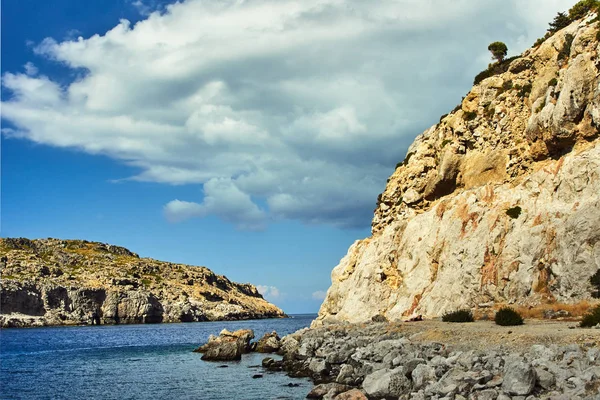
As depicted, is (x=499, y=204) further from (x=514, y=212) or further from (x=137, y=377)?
(x=137, y=377)

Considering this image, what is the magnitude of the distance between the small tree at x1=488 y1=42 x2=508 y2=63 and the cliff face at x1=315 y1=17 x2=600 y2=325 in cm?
643

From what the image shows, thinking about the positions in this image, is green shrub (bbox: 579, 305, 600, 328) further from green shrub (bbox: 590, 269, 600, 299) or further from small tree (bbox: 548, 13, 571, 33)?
small tree (bbox: 548, 13, 571, 33)

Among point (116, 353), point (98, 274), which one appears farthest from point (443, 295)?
point (98, 274)

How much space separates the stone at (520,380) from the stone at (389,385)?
619 cm

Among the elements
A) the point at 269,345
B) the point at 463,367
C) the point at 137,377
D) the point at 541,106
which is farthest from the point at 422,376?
the point at 541,106

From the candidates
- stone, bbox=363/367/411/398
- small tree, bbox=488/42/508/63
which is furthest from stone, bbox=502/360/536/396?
small tree, bbox=488/42/508/63

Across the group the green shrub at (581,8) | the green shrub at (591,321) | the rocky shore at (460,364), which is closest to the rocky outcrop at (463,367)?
the rocky shore at (460,364)

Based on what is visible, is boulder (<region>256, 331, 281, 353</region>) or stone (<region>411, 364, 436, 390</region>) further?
boulder (<region>256, 331, 281, 353</region>)

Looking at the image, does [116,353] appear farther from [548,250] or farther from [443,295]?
[548,250]

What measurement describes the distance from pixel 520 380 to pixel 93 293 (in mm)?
154616

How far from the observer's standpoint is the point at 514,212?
4969 cm

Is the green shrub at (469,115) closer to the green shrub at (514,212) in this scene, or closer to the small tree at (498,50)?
the green shrub at (514,212)

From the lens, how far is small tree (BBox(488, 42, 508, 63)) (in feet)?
253

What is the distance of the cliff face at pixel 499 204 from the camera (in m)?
44.5
